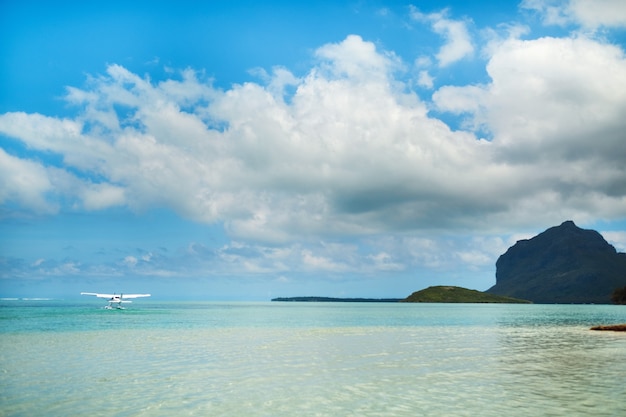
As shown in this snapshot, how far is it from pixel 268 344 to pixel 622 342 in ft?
156

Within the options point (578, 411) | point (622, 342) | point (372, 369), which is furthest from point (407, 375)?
point (622, 342)

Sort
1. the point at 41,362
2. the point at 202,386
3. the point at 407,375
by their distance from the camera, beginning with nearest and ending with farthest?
1. the point at 202,386
2. the point at 407,375
3. the point at 41,362

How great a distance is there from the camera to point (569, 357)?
5038 centimetres

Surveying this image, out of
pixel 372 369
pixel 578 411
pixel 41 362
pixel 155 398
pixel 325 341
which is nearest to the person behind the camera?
pixel 578 411

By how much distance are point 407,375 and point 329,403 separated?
11.7 m

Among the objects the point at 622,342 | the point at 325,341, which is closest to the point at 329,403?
the point at 325,341

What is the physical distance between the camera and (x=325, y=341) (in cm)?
7081

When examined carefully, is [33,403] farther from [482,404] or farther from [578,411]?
[578,411]

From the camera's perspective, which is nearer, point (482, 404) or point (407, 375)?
point (482, 404)

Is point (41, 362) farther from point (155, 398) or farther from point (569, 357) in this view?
point (569, 357)

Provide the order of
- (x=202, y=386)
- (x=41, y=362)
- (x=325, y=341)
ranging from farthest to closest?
(x=325, y=341) → (x=41, y=362) → (x=202, y=386)

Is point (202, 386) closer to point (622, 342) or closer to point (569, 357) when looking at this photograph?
point (569, 357)

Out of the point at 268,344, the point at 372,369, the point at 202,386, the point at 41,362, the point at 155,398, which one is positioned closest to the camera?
the point at 155,398

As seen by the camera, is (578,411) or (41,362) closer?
(578,411)
